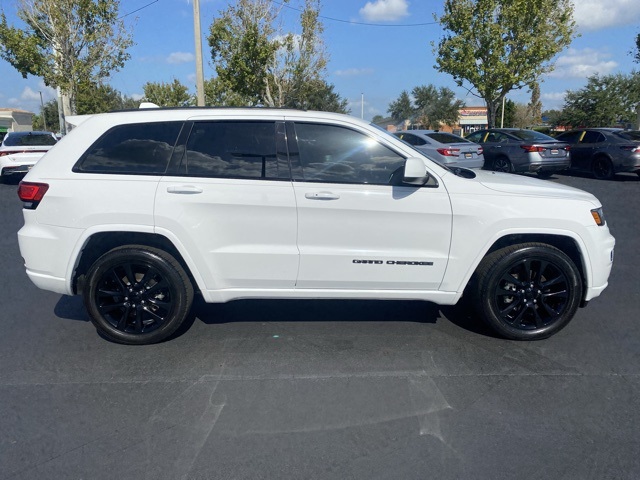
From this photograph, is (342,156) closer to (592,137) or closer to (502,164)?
(502,164)

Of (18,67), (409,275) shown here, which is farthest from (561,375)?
(18,67)

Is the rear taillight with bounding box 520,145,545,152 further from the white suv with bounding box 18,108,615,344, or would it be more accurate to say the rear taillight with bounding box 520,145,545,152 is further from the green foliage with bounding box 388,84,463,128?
the green foliage with bounding box 388,84,463,128

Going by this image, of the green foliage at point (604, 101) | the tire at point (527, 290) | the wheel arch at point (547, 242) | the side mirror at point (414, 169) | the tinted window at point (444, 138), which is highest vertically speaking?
the green foliage at point (604, 101)

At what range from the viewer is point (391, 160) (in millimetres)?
4105

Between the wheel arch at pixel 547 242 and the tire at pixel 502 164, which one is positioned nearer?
the wheel arch at pixel 547 242

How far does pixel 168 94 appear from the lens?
165ft

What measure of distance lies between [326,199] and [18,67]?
24303 millimetres

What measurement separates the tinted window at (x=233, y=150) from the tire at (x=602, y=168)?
46.2ft

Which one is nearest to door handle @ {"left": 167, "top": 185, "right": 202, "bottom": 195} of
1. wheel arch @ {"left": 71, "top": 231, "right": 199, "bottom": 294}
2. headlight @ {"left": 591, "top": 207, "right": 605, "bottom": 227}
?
wheel arch @ {"left": 71, "top": 231, "right": 199, "bottom": 294}

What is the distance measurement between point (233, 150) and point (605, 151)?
14471 millimetres

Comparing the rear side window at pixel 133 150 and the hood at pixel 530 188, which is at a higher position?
the rear side window at pixel 133 150

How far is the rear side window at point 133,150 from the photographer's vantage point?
13.3 ft

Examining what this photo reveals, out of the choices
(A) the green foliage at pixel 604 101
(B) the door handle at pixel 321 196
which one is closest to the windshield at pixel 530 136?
(B) the door handle at pixel 321 196

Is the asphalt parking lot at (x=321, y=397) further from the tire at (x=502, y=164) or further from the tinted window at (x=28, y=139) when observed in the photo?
the tinted window at (x=28, y=139)
